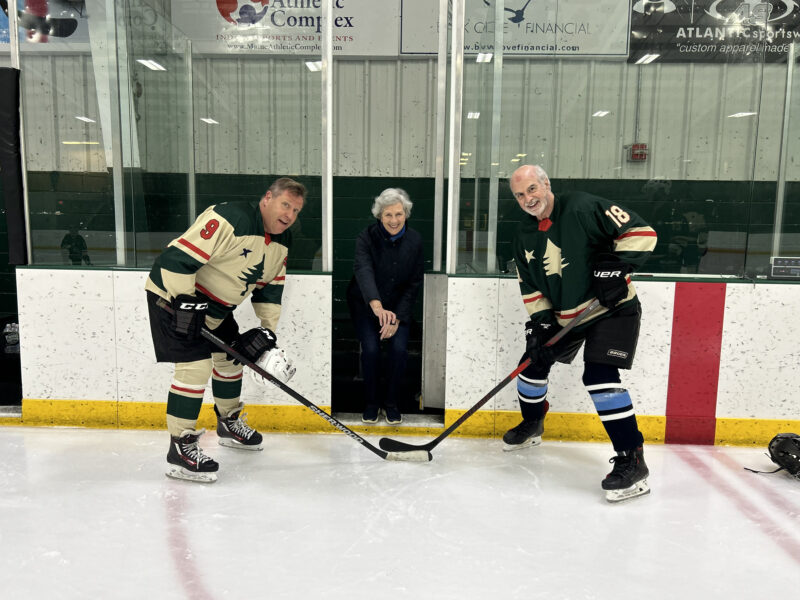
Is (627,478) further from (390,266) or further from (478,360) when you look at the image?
(390,266)

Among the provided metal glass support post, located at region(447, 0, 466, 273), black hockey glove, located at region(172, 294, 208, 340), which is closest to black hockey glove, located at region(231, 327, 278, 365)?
black hockey glove, located at region(172, 294, 208, 340)

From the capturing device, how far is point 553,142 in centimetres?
310

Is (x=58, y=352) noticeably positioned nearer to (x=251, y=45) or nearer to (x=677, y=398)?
(x=251, y=45)

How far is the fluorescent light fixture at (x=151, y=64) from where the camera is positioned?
3250 mm

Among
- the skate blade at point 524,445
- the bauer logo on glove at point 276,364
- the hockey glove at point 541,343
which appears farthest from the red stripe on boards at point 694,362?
the bauer logo on glove at point 276,364

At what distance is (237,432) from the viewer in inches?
106

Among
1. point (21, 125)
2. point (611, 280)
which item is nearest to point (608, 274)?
point (611, 280)

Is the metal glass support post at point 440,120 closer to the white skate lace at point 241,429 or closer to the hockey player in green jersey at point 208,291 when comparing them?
the hockey player in green jersey at point 208,291

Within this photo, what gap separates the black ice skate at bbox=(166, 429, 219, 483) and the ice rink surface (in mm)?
49

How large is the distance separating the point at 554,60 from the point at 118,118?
92.5 inches

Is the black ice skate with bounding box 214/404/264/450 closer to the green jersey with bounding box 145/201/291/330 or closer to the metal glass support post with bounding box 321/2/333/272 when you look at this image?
the green jersey with bounding box 145/201/291/330

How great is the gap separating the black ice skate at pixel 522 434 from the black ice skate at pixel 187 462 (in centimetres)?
133

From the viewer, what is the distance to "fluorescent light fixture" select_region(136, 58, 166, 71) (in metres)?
3.25

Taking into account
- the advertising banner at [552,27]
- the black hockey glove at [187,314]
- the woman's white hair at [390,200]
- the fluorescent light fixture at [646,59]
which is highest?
the advertising banner at [552,27]
